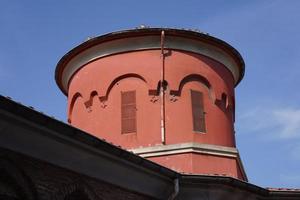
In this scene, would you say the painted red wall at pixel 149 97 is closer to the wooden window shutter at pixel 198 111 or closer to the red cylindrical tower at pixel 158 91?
the red cylindrical tower at pixel 158 91

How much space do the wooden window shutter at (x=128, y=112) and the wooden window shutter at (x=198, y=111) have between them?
147 centimetres

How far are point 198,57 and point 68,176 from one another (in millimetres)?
6326

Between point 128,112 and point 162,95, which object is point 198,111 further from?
point 128,112

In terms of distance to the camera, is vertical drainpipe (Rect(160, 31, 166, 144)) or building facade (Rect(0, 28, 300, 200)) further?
vertical drainpipe (Rect(160, 31, 166, 144))

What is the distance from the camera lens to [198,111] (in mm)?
13789

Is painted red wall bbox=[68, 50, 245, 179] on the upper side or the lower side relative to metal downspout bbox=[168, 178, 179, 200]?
upper

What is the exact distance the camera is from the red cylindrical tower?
524 inches

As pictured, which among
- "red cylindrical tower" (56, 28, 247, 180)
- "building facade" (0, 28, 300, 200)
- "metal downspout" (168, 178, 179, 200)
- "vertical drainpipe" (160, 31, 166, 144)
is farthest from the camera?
"red cylindrical tower" (56, 28, 247, 180)

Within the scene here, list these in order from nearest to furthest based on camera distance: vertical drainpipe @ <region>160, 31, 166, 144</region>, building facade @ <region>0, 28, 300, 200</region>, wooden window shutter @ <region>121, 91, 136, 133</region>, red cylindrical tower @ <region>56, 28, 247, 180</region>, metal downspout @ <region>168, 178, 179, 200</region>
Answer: metal downspout @ <region>168, 178, 179, 200</region>
building facade @ <region>0, 28, 300, 200</region>
vertical drainpipe @ <region>160, 31, 166, 144</region>
red cylindrical tower @ <region>56, 28, 247, 180</region>
wooden window shutter @ <region>121, 91, 136, 133</region>

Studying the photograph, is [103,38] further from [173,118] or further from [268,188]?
[268,188]

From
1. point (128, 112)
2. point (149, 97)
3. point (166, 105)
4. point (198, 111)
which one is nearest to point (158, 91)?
point (149, 97)

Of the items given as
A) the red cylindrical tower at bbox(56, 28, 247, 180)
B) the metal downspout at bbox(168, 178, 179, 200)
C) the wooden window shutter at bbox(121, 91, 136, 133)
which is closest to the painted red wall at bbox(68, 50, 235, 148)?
the red cylindrical tower at bbox(56, 28, 247, 180)

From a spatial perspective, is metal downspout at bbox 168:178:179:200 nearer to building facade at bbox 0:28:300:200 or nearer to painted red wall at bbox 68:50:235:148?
building facade at bbox 0:28:300:200

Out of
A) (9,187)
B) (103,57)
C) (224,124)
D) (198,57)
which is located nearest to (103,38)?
(103,57)
